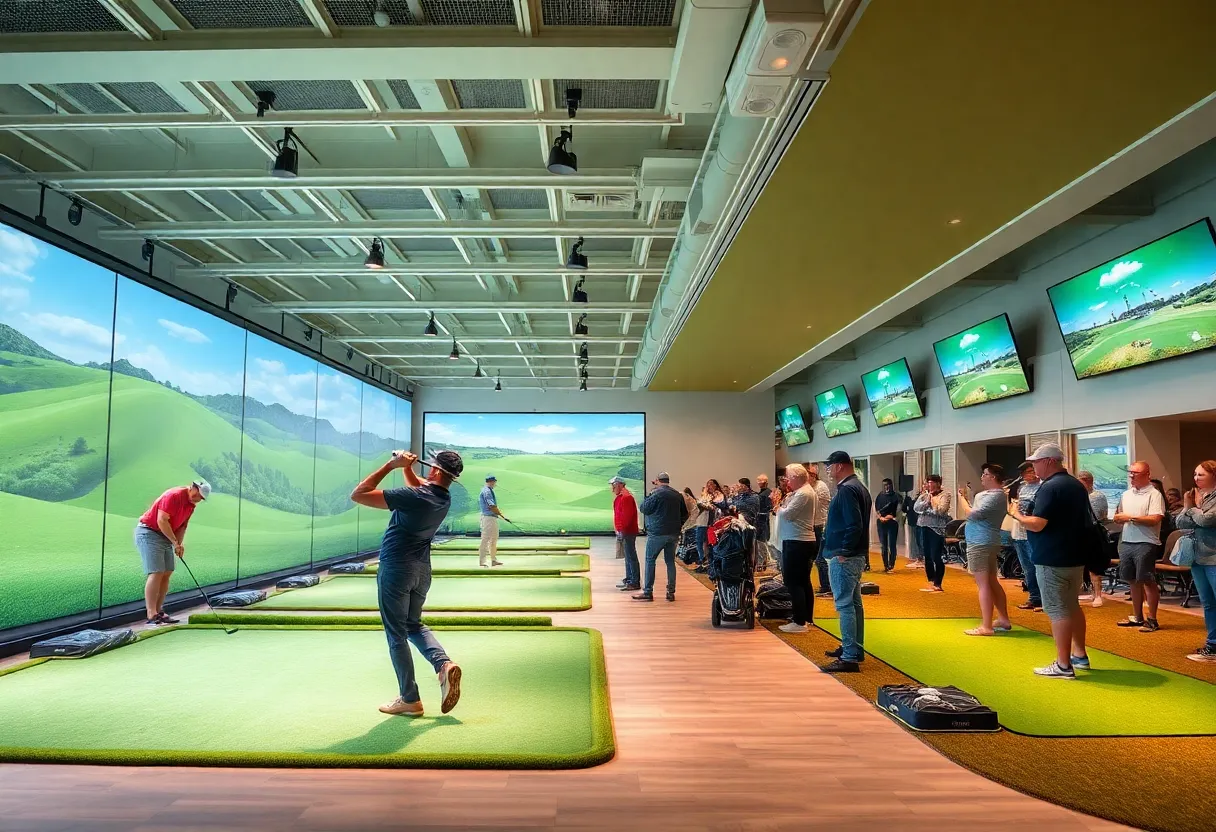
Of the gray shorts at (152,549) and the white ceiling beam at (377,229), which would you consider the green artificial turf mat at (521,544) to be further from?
the white ceiling beam at (377,229)

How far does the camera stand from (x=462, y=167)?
23.5 ft

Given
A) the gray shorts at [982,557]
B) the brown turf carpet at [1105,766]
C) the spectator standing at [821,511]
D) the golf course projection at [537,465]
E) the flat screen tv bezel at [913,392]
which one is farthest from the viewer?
the golf course projection at [537,465]

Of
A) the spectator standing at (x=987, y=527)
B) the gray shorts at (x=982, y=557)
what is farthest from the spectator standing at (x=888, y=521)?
the gray shorts at (x=982, y=557)

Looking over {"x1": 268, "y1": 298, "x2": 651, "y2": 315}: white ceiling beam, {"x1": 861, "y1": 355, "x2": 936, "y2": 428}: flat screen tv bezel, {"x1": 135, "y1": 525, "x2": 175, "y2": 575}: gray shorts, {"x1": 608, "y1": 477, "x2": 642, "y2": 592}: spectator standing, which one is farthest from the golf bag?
{"x1": 861, "y1": 355, "x2": 936, "y2": 428}: flat screen tv bezel

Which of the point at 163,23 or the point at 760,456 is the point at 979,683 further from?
the point at 760,456

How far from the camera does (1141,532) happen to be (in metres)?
7.48

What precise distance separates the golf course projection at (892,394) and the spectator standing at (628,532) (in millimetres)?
6261

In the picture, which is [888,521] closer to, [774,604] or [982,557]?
[774,604]

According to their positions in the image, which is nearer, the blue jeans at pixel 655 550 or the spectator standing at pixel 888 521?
the blue jeans at pixel 655 550

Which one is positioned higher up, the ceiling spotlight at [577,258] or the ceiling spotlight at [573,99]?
the ceiling spotlight at [573,99]

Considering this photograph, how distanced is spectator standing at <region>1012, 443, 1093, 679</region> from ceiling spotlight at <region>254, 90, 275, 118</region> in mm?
6112

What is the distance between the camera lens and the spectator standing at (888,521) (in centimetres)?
1336

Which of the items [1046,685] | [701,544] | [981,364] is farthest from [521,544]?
[1046,685]

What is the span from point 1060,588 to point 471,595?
6811 mm
